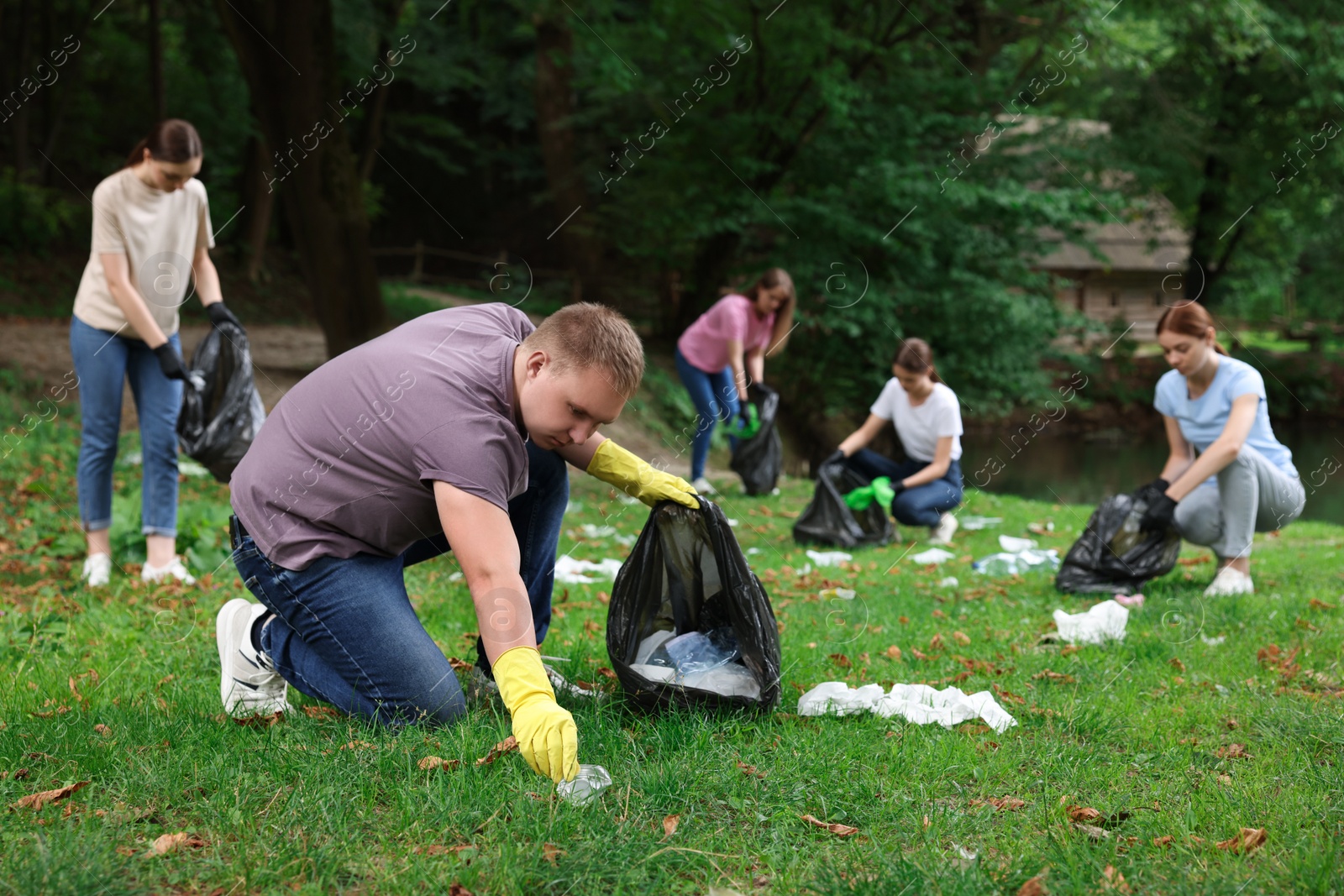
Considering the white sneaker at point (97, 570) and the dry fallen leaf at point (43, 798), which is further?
the white sneaker at point (97, 570)

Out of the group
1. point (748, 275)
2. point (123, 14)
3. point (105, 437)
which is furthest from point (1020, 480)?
point (123, 14)

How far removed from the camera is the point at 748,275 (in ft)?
46.1

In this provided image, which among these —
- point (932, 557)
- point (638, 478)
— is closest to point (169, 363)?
point (638, 478)

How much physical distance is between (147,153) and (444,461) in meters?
2.81

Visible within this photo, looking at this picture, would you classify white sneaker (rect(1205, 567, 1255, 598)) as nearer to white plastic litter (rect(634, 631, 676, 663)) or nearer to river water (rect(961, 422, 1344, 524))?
white plastic litter (rect(634, 631, 676, 663))

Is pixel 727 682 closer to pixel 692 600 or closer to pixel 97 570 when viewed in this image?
pixel 692 600

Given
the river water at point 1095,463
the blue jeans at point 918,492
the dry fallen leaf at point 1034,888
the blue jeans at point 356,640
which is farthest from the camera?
the river water at point 1095,463

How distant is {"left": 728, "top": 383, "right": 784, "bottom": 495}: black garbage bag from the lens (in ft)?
27.3

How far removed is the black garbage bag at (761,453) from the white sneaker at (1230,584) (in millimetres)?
4104

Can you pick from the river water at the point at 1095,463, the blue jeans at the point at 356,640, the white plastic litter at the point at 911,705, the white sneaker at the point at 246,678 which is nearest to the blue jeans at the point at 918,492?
the white plastic litter at the point at 911,705

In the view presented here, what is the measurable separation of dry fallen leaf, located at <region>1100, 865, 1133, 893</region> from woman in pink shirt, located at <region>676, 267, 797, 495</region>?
6094 millimetres

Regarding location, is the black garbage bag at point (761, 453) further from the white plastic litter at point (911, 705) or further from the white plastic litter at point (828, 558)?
the white plastic litter at point (911, 705)

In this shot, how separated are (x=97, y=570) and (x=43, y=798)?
248cm

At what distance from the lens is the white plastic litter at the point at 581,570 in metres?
4.95
